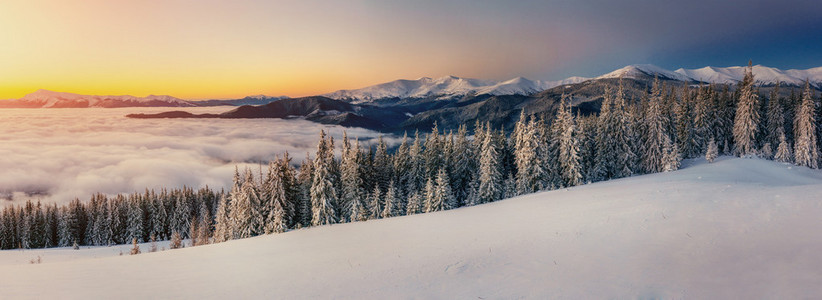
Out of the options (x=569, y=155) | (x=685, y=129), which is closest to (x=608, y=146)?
(x=569, y=155)

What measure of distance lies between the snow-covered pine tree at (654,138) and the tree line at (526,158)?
151 millimetres

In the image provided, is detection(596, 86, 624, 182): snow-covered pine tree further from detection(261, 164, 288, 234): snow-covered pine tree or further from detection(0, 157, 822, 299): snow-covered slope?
detection(261, 164, 288, 234): snow-covered pine tree

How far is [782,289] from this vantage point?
9320 mm

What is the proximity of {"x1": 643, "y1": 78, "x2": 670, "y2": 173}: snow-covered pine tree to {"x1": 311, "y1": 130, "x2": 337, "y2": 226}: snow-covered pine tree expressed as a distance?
47.3 m

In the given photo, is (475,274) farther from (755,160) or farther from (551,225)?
(755,160)

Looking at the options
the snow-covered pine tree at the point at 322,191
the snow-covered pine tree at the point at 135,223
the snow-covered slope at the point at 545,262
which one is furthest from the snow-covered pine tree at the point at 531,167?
the snow-covered pine tree at the point at 135,223

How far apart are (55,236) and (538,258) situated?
14552 centimetres

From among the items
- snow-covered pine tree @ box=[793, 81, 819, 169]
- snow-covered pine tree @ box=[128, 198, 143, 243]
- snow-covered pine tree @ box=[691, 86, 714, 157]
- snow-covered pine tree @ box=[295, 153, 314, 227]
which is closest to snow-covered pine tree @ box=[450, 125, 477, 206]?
snow-covered pine tree @ box=[295, 153, 314, 227]

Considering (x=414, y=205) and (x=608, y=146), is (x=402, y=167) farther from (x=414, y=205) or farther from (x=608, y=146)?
(x=608, y=146)

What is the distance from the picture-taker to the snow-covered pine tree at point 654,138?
5131cm

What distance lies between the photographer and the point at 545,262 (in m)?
13.1

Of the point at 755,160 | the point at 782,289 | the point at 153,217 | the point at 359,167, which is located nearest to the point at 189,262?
the point at 782,289

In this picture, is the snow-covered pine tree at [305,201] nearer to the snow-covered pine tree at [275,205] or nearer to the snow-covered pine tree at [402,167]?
the snow-covered pine tree at [275,205]

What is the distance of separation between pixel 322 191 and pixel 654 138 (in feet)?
163
